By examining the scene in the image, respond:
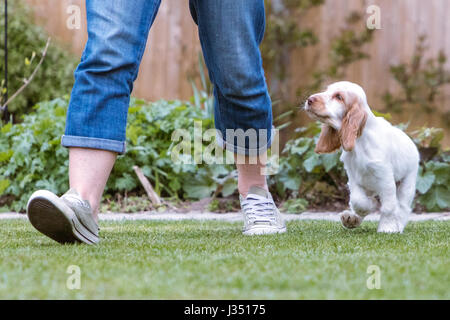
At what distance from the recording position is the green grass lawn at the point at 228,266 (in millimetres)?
1429

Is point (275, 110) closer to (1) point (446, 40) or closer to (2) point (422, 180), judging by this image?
(1) point (446, 40)

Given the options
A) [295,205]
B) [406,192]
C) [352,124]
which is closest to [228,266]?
[352,124]

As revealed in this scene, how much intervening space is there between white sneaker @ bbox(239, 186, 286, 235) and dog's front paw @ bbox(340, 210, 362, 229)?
287 millimetres

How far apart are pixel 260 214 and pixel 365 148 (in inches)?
19.8

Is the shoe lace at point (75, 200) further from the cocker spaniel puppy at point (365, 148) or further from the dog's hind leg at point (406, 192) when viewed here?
the dog's hind leg at point (406, 192)

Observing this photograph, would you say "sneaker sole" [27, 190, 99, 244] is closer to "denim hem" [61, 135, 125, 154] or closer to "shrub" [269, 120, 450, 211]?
"denim hem" [61, 135, 125, 154]

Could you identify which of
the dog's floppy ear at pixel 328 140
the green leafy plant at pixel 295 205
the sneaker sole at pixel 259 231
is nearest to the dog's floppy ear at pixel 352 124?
the dog's floppy ear at pixel 328 140

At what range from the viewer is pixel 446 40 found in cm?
645

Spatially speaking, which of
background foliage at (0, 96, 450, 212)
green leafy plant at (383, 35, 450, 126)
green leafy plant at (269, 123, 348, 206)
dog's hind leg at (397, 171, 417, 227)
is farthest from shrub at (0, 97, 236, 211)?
green leafy plant at (383, 35, 450, 126)

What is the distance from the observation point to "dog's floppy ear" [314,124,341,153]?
109 inches

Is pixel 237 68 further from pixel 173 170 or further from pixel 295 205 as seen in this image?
pixel 173 170

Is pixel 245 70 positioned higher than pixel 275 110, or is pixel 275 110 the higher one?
pixel 245 70

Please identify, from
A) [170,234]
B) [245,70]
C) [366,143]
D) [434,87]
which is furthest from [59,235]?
[434,87]
